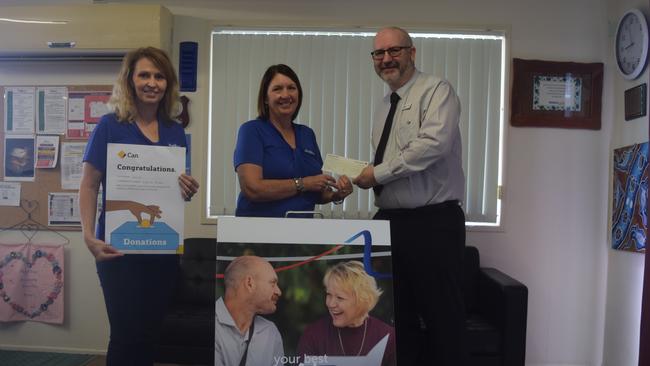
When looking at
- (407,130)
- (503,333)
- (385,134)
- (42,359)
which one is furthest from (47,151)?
(503,333)

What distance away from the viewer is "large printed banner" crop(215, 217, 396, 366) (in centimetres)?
141

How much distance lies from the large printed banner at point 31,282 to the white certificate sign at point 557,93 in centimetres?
336

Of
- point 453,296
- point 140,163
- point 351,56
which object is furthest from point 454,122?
point 351,56

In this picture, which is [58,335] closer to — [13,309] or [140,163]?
[13,309]

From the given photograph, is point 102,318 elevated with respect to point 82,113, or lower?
lower

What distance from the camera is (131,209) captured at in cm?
149

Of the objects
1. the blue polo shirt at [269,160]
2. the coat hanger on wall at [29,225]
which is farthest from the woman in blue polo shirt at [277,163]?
the coat hanger on wall at [29,225]

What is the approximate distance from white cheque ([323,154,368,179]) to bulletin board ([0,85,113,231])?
81.5 inches

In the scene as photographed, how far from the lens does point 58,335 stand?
3.17m

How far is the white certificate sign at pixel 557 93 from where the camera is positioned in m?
3.09

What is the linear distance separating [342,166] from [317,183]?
119mm

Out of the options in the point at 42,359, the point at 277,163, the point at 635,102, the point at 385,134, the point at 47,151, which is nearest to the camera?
the point at 277,163

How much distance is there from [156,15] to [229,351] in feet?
7.58

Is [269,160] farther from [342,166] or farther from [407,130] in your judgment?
[407,130]
